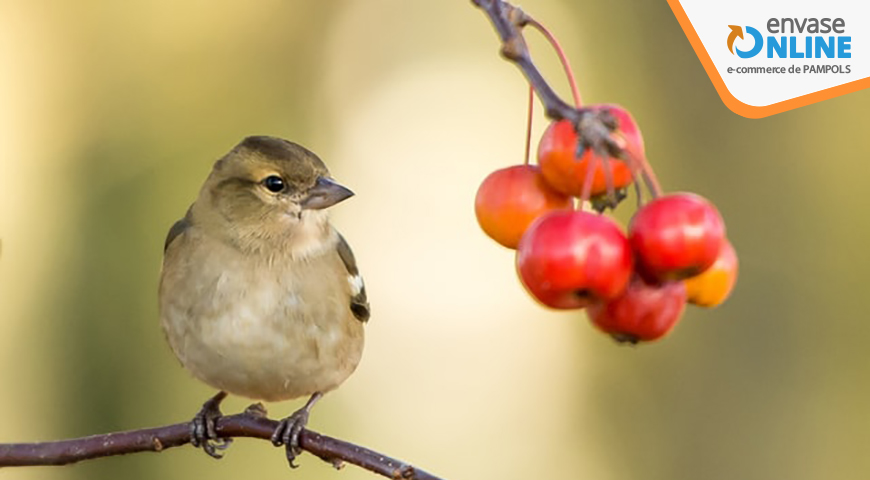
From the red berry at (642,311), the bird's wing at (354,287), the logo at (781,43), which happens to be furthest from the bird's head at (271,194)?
the logo at (781,43)

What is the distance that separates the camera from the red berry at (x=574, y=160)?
2223 mm

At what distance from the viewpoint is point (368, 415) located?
10.5 metres

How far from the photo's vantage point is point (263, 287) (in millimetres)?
4004

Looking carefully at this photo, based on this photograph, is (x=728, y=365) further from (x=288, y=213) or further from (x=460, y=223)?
(x=288, y=213)

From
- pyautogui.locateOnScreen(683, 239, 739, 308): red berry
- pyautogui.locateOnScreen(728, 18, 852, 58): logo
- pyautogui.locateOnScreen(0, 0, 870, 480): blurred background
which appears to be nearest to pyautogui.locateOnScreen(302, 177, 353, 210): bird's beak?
pyautogui.locateOnScreen(683, 239, 739, 308): red berry

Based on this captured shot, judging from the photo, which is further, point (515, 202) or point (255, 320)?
point (255, 320)

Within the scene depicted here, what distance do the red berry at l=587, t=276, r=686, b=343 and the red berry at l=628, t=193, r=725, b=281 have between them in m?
0.06

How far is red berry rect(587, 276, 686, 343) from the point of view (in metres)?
2.17

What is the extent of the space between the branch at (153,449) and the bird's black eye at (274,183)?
91cm

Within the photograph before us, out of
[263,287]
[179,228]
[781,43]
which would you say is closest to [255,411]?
[263,287]

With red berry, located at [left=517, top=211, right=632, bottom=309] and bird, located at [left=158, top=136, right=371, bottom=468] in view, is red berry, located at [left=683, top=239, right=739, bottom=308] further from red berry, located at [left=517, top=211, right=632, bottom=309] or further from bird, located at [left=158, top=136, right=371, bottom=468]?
bird, located at [left=158, top=136, right=371, bottom=468]

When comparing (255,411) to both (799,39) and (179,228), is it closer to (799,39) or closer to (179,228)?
(179,228)

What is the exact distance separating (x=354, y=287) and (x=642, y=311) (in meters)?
2.24

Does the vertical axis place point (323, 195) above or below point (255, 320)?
above
